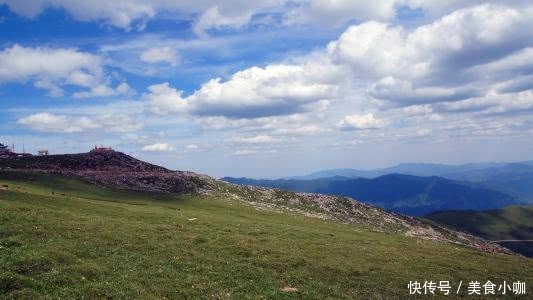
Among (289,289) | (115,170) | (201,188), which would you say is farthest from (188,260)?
(115,170)

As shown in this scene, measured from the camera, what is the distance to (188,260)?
34812 millimetres

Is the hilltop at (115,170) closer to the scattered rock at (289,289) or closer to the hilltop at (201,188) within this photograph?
the hilltop at (201,188)

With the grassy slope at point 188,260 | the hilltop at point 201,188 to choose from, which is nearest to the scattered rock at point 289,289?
the grassy slope at point 188,260

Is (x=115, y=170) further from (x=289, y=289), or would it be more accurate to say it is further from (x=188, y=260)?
(x=289, y=289)

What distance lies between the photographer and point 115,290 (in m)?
25.9

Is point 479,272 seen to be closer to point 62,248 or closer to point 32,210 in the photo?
point 62,248

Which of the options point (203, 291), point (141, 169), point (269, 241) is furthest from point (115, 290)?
point (141, 169)

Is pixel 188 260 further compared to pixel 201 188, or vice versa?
pixel 201 188

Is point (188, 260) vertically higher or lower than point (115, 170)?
lower

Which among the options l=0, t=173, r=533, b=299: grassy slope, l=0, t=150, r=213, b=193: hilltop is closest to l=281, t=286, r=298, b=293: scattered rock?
l=0, t=173, r=533, b=299: grassy slope

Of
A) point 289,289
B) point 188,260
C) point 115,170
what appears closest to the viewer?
point 289,289

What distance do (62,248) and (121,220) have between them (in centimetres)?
1588

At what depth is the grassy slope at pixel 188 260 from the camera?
90.0 ft

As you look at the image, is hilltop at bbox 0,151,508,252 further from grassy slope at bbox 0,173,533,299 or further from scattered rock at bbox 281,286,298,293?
scattered rock at bbox 281,286,298,293
